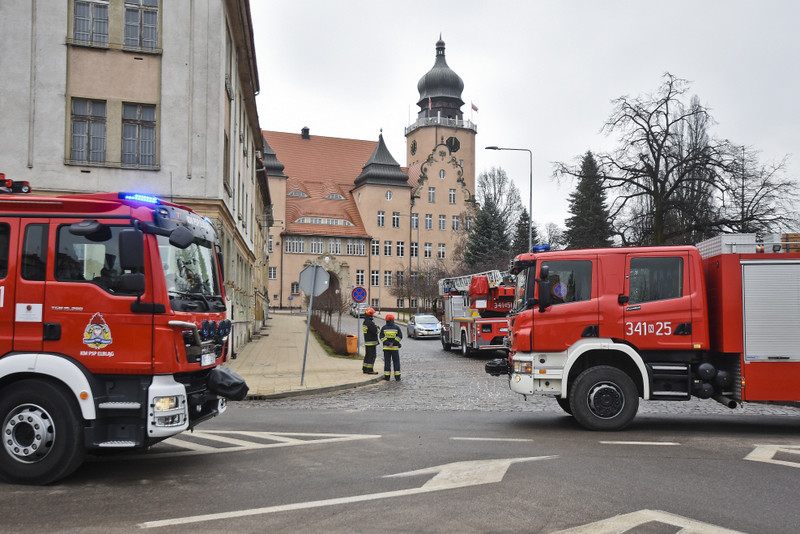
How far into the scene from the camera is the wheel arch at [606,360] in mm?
10672

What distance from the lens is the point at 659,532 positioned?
5.48 metres

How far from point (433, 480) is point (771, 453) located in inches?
176

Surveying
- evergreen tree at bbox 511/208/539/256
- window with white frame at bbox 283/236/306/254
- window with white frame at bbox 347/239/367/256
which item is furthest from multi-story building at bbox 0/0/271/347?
window with white frame at bbox 347/239/367/256

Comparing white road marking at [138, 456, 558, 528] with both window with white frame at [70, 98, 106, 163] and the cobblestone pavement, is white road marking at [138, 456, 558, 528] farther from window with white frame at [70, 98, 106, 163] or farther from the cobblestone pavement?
window with white frame at [70, 98, 106, 163]

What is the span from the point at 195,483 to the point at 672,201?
34.7m

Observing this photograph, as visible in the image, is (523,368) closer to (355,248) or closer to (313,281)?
(313,281)

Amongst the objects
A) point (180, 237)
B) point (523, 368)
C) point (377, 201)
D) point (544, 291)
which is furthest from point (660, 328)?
point (377, 201)

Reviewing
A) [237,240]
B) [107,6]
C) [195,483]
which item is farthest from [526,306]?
[237,240]

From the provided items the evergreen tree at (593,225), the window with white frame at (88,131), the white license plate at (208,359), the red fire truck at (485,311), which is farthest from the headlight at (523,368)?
the evergreen tree at (593,225)

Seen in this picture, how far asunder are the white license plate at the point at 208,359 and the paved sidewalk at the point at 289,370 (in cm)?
744

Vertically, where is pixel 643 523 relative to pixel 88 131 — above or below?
below

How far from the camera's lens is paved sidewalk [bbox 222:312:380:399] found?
54.2ft

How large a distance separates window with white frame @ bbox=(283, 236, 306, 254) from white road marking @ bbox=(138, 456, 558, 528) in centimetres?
8076

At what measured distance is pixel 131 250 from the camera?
7.02m
